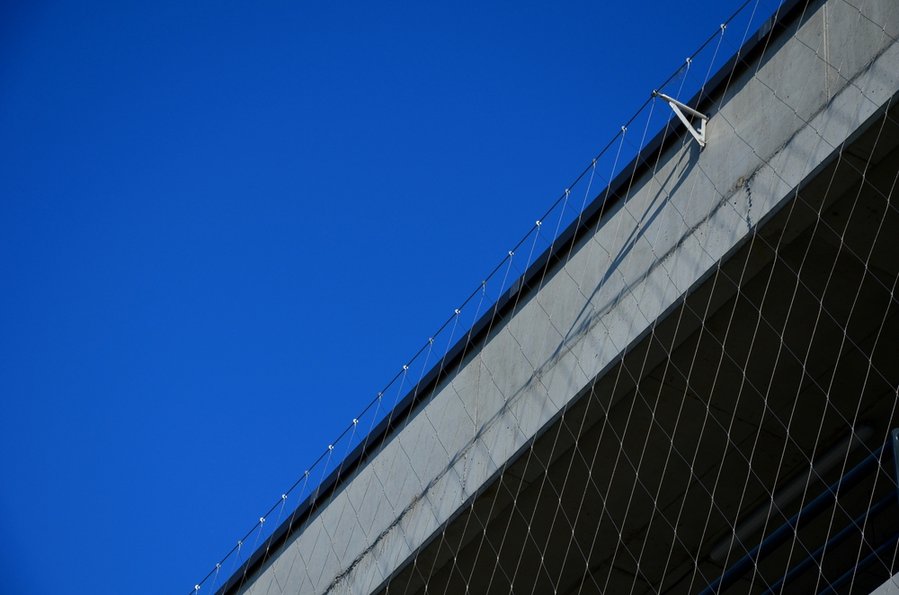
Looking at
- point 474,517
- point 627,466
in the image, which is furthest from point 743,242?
point 474,517

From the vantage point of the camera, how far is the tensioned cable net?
508 centimetres

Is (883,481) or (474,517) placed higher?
(474,517)

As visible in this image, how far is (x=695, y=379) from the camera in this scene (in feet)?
18.5

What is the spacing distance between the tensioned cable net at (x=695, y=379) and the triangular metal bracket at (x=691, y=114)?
2cm

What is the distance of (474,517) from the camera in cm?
622

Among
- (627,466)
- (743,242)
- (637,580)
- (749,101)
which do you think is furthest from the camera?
(637,580)

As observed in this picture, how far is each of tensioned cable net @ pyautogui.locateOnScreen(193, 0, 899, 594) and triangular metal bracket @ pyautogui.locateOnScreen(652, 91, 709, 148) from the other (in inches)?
0.9

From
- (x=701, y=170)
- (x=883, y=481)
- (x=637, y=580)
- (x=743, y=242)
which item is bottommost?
(x=883, y=481)

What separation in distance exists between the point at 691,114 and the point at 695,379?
4.05ft

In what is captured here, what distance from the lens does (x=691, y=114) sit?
18.8ft

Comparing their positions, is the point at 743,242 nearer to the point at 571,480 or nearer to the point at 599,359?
the point at 599,359

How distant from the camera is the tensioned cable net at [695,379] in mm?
5078

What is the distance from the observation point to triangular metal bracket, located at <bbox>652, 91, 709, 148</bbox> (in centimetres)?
562

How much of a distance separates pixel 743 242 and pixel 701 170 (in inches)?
22.9
